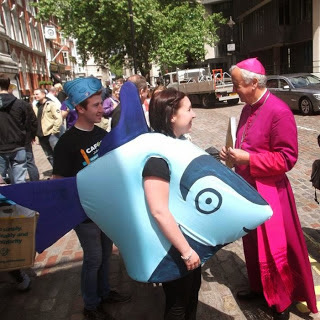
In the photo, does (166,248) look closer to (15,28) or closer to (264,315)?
(264,315)

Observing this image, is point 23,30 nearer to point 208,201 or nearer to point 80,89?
point 80,89

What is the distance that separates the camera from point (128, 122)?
1778mm

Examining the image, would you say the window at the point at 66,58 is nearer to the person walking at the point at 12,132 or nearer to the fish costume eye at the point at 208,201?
→ the person walking at the point at 12,132

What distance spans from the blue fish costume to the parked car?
36.9 feet

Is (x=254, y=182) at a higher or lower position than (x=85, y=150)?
lower

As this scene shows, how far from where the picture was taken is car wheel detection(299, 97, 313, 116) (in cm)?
1200

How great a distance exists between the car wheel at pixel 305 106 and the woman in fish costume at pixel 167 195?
441 inches

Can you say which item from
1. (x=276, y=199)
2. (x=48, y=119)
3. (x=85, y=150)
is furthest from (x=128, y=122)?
(x=48, y=119)

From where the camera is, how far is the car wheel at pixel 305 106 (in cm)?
1200

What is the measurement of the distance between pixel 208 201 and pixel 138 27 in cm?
2332

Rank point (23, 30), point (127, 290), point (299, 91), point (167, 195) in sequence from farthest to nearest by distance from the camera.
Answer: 1. point (23, 30)
2. point (299, 91)
3. point (127, 290)
4. point (167, 195)

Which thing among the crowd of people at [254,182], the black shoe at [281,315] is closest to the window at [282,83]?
the crowd of people at [254,182]

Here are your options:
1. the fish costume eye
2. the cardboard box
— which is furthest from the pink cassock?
the cardboard box

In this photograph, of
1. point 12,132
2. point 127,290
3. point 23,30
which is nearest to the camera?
point 127,290
